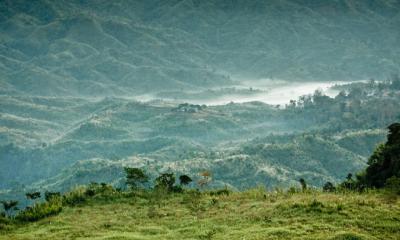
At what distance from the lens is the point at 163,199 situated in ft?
120

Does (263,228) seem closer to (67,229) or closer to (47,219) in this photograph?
(67,229)

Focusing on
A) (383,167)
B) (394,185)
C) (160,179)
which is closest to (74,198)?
(160,179)

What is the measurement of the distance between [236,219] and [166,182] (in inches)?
402

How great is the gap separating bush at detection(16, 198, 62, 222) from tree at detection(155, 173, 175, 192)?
21.8 ft

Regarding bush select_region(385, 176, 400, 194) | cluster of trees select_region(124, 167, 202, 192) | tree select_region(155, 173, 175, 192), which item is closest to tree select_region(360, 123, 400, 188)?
bush select_region(385, 176, 400, 194)

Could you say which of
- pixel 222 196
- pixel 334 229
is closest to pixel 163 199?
pixel 222 196

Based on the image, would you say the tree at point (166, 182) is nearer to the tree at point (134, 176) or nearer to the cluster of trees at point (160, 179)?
the cluster of trees at point (160, 179)

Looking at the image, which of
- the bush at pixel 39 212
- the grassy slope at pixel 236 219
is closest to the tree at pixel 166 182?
the grassy slope at pixel 236 219

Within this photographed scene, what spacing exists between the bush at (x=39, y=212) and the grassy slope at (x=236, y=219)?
750 mm

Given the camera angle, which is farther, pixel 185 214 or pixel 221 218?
pixel 185 214

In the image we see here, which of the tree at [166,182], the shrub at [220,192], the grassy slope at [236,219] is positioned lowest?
the grassy slope at [236,219]

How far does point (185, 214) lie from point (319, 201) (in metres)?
6.99

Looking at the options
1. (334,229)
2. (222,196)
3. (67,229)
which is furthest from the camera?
(222,196)

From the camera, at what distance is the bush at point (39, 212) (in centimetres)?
3388
